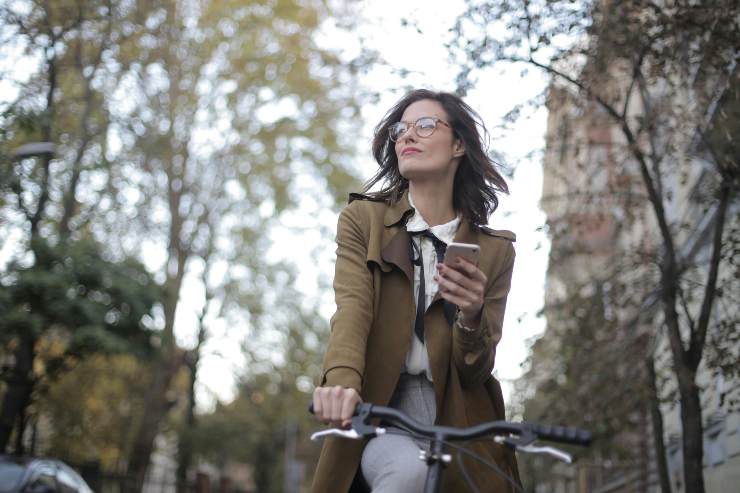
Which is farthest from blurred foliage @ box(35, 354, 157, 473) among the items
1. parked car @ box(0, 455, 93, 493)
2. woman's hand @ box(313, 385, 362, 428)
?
woman's hand @ box(313, 385, 362, 428)

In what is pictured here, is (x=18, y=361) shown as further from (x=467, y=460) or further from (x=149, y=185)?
(x=467, y=460)

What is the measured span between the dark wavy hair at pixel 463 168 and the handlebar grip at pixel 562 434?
4.39ft

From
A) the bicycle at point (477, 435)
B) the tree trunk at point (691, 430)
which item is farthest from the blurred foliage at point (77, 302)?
the bicycle at point (477, 435)

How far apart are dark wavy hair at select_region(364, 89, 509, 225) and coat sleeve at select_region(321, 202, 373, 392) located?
29cm

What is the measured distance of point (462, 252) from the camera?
8.96 ft

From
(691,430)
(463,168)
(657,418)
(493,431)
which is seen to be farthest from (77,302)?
(493,431)

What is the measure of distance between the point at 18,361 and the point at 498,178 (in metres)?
13.4

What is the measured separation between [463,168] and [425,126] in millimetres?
325

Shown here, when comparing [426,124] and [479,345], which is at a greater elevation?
[426,124]

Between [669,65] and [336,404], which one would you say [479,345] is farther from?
[669,65]

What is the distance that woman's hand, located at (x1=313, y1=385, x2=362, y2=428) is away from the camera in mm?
2689

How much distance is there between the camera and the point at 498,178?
3.90 m

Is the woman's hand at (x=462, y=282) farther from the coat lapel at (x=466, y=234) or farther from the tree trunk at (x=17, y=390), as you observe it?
the tree trunk at (x=17, y=390)

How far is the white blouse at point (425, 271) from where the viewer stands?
323cm
